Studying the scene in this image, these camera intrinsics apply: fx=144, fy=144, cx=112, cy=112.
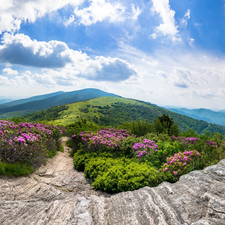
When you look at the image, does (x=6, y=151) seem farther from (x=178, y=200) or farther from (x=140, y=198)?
(x=178, y=200)

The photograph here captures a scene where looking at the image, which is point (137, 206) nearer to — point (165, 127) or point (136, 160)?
point (136, 160)

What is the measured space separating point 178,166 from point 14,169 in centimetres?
775

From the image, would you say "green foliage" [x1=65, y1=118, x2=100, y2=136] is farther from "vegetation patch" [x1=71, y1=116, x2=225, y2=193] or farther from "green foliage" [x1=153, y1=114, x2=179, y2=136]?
"green foliage" [x1=153, y1=114, x2=179, y2=136]

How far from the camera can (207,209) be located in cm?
365

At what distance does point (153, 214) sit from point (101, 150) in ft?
21.1

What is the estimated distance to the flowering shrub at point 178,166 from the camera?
6.38 meters

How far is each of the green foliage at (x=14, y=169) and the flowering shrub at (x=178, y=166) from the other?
6.58m

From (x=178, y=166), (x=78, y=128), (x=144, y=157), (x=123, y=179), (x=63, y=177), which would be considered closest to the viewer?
(x=123, y=179)

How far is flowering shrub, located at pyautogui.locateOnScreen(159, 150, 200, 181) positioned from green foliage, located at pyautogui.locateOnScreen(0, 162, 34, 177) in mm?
6577

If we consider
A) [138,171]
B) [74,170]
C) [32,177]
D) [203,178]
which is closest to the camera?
[203,178]

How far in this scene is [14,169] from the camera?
6.82 meters

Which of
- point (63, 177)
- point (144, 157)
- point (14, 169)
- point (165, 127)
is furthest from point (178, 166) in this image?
Answer: point (165, 127)

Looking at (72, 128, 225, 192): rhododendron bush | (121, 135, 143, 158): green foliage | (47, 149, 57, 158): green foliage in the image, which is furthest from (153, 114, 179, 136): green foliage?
(47, 149, 57, 158): green foliage

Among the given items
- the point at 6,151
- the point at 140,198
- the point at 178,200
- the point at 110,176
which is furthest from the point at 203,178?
the point at 6,151
